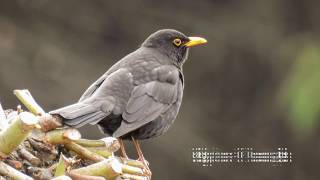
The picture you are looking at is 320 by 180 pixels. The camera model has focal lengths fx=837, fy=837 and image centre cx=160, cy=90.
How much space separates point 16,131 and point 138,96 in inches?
48.6

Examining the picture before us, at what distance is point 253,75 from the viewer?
27.9ft

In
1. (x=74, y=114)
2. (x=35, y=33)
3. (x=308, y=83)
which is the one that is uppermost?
(x=35, y=33)

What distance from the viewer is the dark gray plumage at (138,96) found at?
3.73 m

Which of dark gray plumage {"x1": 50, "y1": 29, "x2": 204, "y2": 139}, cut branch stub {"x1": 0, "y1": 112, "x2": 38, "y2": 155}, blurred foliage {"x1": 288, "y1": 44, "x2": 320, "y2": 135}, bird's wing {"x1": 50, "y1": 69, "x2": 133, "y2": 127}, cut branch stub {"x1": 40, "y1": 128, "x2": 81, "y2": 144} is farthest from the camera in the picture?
blurred foliage {"x1": 288, "y1": 44, "x2": 320, "y2": 135}

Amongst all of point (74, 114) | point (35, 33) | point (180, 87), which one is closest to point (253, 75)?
point (35, 33)

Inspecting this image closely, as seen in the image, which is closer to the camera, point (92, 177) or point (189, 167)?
point (92, 177)

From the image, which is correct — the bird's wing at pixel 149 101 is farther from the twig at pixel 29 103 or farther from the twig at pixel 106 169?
the twig at pixel 106 169

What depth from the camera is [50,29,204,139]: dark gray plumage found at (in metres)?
3.73

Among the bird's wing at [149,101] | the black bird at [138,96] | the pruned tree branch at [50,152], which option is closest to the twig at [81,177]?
the pruned tree branch at [50,152]

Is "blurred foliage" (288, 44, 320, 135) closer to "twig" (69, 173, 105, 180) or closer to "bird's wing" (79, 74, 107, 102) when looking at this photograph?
"bird's wing" (79, 74, 107, 102)

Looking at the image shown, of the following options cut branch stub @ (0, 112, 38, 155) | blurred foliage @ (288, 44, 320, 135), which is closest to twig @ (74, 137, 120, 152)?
cut branch stub @ (0, 112, 38, 155)

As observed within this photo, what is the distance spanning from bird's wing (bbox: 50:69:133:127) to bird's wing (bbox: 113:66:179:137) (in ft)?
0.17

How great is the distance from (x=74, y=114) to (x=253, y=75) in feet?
17.8

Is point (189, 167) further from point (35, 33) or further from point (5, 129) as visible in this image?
point (5, 129)
